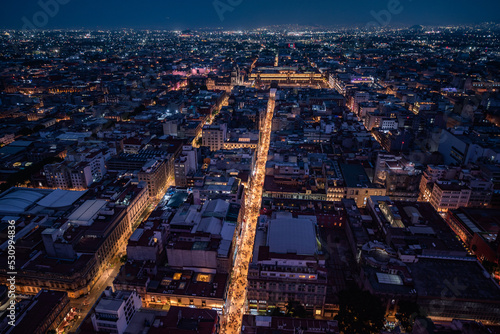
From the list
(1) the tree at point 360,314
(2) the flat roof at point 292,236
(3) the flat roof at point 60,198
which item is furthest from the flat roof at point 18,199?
(1) the tree at point 360,314

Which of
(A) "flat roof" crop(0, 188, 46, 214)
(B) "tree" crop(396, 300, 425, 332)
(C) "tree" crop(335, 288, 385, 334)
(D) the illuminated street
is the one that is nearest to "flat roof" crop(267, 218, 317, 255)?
(D) the illuminated street

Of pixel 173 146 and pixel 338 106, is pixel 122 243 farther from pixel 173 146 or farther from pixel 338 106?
pixel 338 106

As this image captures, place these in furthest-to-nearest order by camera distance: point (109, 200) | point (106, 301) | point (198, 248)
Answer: point (109, 200)
point (198, 248)
point (106, 301)

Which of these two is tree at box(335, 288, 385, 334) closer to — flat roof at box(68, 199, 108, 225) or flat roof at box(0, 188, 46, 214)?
flat roof at box(68, 199, 108, 225)

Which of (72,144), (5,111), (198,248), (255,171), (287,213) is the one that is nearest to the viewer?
(198,248)

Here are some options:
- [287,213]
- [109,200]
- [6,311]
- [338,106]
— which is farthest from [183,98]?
[6,311]

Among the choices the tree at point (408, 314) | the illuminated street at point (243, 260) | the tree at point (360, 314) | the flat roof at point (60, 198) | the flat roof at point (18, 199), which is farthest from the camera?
the flat roof at point (60, 198)

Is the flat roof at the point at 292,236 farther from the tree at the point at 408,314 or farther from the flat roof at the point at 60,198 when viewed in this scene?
the flat roof at the point at 60,198
